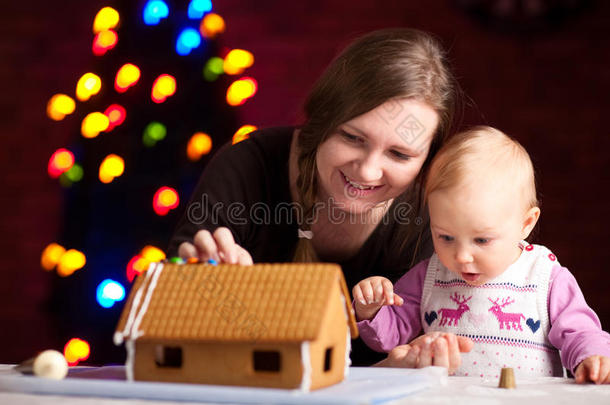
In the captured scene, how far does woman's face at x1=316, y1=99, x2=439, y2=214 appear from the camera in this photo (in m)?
1.54

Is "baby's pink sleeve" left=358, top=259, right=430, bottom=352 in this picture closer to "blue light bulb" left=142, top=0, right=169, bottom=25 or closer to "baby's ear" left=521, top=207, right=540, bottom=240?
→ "baby's ear" left=521, top=207, right=540, bottom=240

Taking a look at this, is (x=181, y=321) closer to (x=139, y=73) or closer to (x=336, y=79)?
(x=336, y=79)

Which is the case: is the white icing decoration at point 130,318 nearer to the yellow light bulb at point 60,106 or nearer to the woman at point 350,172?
the woman at point 350,172

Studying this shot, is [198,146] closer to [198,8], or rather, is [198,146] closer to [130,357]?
[198,8]

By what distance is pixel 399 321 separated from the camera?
1.53 m

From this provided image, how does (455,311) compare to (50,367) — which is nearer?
(50,367)

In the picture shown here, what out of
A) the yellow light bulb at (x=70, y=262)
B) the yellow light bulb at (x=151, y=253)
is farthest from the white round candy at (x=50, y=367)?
the yellow light bulb at (x=70, y=262)

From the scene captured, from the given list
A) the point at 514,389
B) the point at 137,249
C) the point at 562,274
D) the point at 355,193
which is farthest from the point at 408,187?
the point at 137,249

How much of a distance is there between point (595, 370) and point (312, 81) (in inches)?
81.7

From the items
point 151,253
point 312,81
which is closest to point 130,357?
point 151,253

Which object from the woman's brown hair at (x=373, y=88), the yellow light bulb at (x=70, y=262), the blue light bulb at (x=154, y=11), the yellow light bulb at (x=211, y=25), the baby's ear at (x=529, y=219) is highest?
the blue light bulb at (x=154, y=11)

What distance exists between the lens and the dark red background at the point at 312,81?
280cm

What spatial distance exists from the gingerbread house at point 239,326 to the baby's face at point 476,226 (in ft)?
1.54

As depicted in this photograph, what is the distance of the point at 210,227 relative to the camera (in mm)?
1706
